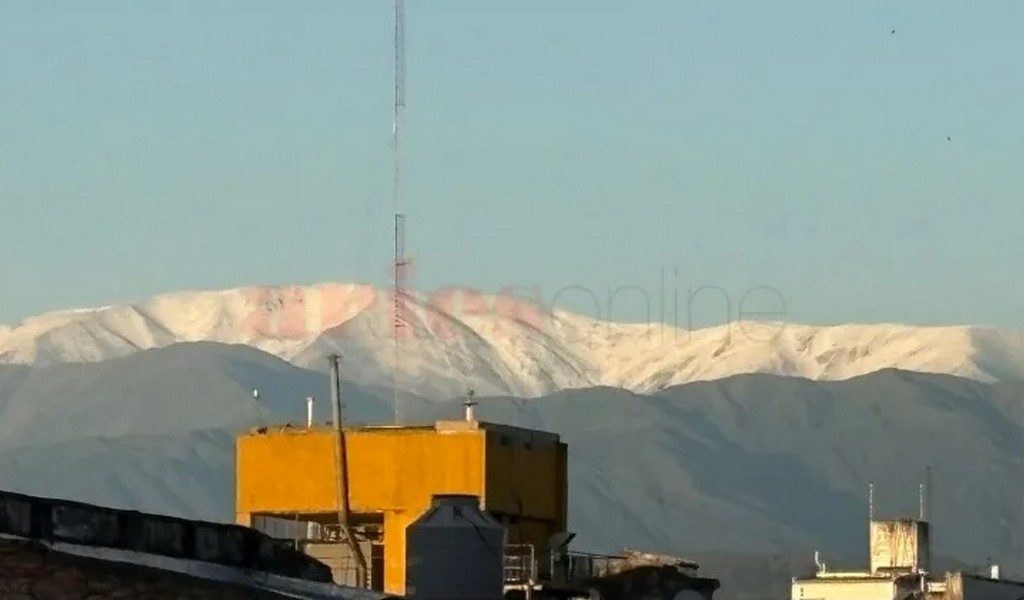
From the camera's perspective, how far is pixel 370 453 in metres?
67.1

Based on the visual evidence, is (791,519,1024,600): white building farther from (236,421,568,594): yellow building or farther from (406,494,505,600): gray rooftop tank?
(406,494,505,600): gray rooftop tank

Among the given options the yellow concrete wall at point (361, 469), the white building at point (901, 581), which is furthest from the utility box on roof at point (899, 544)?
the yellow concrete wall at point (361, 469)

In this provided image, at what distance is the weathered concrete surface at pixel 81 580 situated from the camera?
1241 inches

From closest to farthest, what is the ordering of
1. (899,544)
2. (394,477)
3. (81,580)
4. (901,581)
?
1. (81,580)
2. (394,477)
3. (901,581)
4. (899,544)

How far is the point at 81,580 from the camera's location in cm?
3203

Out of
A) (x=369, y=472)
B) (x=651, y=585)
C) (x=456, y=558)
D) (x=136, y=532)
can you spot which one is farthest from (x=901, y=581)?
(x=136, y=532)

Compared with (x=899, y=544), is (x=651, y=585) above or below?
below

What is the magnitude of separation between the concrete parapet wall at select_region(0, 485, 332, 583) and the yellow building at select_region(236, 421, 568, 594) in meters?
28.5

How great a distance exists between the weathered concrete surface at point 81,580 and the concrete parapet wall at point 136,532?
344mm

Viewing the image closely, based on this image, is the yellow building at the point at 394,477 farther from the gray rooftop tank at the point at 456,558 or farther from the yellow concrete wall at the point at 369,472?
the gray rooftop tank at the point at 456,558

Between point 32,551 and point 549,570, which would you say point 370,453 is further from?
point 32,551

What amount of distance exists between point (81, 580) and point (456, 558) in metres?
4.12

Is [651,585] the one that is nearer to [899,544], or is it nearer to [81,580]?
[899,544]

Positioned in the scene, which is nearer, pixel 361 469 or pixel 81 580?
pixel 81 580
